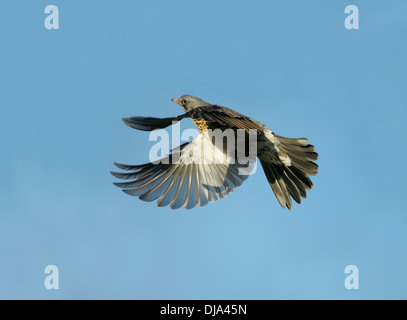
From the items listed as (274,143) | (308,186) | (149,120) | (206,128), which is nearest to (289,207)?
(308,186)

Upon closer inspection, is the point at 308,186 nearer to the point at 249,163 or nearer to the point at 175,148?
the point at 249,163

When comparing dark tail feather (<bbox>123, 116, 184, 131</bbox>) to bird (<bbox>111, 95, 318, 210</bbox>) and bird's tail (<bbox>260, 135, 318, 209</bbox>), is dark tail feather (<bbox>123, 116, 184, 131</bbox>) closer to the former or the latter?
bird (<bbox>111, 95, 318, 210</bbox>)

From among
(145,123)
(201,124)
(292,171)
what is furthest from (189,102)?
(292,171)

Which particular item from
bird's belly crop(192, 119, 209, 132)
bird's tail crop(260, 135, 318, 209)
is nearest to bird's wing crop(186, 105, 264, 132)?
bird's belly crop(192, 119, 209, 132)

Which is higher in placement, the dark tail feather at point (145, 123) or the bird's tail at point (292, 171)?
the dark tail feather at point (145, 123)


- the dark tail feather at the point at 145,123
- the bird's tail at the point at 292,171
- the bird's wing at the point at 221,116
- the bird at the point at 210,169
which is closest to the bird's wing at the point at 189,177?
the bird at the point at 210,169

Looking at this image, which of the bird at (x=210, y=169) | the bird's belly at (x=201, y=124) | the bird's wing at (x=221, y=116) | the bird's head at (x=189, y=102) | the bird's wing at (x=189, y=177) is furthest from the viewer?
the bird's wing at (x=189, y=177)

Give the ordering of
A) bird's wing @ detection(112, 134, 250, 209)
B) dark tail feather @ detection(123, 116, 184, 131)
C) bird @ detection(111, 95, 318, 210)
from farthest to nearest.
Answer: bird's wing @ detection(112, 134, 250, 209) → bird @ detection(111, 95, 318, 210) → dark tail feather @ detection(123, 116, 184, 131)

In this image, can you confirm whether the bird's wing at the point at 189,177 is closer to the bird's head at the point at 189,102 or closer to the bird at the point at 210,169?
the bird at the point at 210,169
